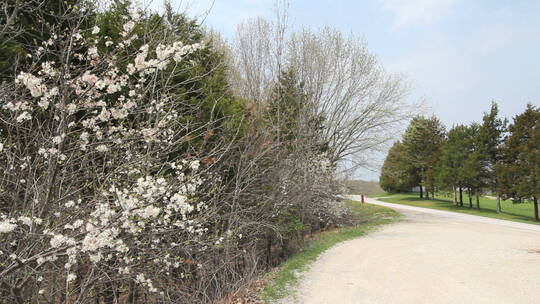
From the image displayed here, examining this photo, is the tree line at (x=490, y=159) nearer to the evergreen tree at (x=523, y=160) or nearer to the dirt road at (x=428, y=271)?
the evergreen tree at (x=523, y=160)

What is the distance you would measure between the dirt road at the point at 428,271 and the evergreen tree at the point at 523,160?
9830 mm

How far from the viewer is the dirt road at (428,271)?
19.8 feet

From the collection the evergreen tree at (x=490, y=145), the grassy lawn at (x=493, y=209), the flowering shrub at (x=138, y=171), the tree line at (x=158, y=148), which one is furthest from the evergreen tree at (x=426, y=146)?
the flowering shrub at (x=138, y=171)

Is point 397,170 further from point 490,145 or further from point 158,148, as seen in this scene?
point 158,148

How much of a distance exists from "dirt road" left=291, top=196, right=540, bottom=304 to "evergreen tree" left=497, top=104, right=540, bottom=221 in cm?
983

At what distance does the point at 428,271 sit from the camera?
25.2ft

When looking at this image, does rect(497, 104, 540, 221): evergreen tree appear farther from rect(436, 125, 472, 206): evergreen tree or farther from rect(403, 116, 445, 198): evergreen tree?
rect(403, 116, 445, 198): evergreen tree

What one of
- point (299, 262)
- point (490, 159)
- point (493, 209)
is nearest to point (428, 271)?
point (299, 262)

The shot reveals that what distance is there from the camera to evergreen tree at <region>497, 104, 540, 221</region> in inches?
806

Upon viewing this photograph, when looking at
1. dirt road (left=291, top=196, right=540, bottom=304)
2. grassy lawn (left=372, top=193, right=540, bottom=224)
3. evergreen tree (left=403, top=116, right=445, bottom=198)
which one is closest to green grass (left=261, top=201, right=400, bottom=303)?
dirt road (left=291, top=196, right=540, bottom=304)

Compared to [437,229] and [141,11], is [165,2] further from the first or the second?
[437,229]

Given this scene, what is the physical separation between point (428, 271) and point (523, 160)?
18147mm

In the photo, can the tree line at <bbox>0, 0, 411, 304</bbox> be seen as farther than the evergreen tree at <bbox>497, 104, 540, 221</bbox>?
No

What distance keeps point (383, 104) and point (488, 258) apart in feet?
41.3
